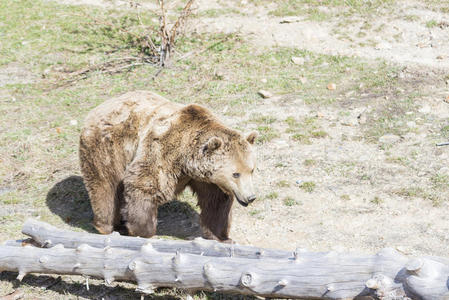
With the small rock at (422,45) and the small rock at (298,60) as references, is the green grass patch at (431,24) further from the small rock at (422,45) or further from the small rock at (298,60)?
the small rock at (298,60)

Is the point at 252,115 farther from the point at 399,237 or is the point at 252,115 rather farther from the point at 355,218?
the point at 399,237

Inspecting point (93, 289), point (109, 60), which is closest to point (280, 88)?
point (109, 60)

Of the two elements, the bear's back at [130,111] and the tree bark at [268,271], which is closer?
the tree bark at [268,271]

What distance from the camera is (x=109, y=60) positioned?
11289 millimetres

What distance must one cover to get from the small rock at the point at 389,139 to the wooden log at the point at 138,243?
160 inches

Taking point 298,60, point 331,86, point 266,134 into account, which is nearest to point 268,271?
point 266,134

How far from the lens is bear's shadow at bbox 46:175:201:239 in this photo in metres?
6.63

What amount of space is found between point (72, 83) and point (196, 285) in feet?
24.2

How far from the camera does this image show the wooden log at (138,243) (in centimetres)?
461

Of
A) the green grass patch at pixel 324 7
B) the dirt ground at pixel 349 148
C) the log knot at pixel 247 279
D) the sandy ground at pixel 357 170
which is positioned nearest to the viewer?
the log knot at pixel 247 279

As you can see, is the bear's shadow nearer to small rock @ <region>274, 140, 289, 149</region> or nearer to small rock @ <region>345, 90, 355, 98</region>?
small rock @ <region>274, 140, 289, 149</region>

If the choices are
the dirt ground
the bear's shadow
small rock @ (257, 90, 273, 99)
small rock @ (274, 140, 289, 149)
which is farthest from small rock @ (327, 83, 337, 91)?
the bear's shadow

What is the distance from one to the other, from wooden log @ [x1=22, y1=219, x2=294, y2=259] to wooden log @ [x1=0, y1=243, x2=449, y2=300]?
22 cm

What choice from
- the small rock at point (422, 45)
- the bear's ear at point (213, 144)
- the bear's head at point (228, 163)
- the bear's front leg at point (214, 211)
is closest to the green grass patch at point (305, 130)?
the bear's front leg at point (214, 211)
